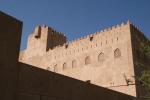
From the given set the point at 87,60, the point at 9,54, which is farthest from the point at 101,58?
the point at 9,54

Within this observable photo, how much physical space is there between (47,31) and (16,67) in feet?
65.7

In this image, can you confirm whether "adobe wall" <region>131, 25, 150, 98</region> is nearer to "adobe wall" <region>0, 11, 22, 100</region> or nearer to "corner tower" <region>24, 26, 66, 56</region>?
"corner tower" <region>24, 26, 66, 56</region>

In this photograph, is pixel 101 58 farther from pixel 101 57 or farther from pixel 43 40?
pixel 43 40

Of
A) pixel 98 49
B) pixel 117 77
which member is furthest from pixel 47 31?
pixel 117 77

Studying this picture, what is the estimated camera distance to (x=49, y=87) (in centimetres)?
938

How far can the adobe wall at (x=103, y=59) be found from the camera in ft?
61.5

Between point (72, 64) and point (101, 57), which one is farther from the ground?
point (101, 57)

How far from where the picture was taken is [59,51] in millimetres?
25000

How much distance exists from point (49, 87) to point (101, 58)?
38.8ft

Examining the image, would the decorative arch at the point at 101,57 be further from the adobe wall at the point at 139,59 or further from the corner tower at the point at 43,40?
the corner tower at the point at 43,40

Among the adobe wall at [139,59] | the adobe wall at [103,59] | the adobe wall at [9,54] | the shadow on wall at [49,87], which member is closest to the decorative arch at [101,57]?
the adobe wall at [103,59]

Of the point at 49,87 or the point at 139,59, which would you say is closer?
the point at 49,87

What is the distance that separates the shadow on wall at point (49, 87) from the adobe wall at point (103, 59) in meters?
6.61

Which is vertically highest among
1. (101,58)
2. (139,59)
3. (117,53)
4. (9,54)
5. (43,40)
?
(43,40)
